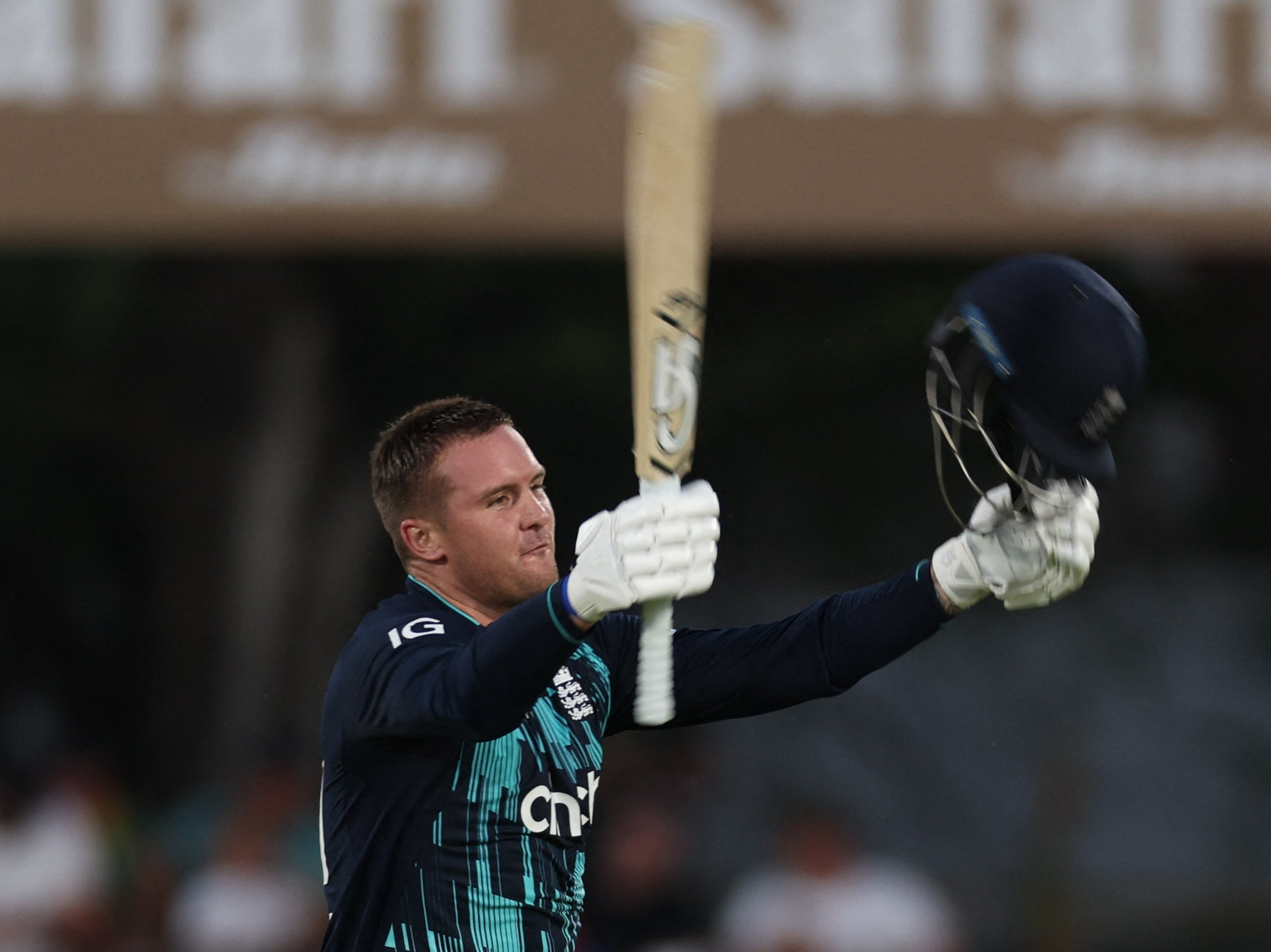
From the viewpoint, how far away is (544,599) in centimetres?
276

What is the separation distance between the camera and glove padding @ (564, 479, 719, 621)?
2740 millimetres

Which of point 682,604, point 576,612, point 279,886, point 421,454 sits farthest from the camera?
point 682,604

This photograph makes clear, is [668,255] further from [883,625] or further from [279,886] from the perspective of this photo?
[279,886]

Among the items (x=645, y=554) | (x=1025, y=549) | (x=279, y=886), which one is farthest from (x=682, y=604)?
(x=645, y=554)

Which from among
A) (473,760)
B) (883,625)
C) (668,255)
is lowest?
(473,760)

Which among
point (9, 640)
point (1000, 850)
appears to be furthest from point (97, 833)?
point (1000, 850)

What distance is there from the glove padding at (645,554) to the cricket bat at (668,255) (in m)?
0.13

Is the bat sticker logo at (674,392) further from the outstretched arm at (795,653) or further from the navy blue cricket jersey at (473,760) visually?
the outstretched arm at (795,653)

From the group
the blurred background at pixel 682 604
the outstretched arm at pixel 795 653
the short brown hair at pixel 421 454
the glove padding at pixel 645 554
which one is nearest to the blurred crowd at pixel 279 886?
the blurred background at pixel 682 604

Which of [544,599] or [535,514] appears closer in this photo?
[544,599]

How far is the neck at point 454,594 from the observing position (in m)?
3.24

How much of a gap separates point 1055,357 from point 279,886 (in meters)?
5.02

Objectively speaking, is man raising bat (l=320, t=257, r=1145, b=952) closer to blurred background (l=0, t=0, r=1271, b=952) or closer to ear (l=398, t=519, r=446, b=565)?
ear (l=398, t=519, r=446, b=565)

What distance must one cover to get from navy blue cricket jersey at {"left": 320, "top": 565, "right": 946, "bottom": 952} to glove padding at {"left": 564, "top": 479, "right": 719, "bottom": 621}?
5 cm
